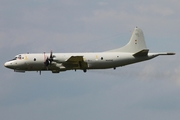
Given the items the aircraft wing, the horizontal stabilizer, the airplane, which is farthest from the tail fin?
the aircraft wing

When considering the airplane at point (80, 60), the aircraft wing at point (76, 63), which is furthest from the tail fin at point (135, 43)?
the aircraft wing at point (76, 63)

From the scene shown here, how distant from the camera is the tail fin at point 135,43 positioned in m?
68.9

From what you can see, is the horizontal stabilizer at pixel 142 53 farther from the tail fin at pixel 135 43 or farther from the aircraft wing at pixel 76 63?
the aircraft wing at pixel 76 63

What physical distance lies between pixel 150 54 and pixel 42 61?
1417 centimetres

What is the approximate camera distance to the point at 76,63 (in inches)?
2633

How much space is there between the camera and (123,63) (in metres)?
67.0

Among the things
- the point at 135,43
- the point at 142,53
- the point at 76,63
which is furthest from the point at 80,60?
the point at 135,43

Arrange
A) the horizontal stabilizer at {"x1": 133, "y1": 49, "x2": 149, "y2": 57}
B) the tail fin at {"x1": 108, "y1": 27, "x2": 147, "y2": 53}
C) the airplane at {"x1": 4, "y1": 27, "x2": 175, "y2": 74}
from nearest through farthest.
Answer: the horizontal stabilizer at {"x1": 133, "y1": 49, "x2": 149, "y2": 57} → the airplane at {"x1": 4, "y1": 27, "x2": 175, "y2": 74} → the tail fin at {"x1": 108, "y1": 27, "x2": 147, "y2": 53}

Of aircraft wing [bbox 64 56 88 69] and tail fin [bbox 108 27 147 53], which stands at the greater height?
tail fin [bbox 108 27 147 53]

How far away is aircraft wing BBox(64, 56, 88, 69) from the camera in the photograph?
66062mm

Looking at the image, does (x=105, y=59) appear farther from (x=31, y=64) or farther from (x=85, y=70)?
(x=31, y=64)

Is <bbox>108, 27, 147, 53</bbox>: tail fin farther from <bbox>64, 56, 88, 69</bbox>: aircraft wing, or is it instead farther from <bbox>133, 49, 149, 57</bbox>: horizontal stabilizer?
<bbox>64, 56, 88, 69</bbox>: aircraft wing

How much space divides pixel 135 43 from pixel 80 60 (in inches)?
329

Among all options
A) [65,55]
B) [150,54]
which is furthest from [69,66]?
[150,54]
